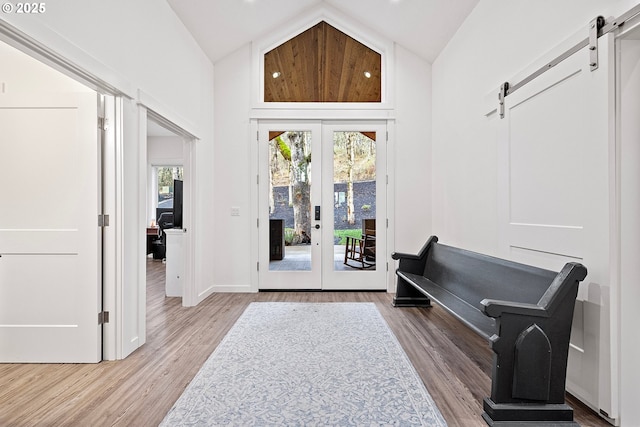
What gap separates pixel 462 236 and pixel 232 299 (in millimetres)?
2774

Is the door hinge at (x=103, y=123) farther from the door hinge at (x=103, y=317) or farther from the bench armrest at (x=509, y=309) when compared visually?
the bench armrest at (x=509, y=309)

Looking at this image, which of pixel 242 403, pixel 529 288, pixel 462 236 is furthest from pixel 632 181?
pixel 242 403

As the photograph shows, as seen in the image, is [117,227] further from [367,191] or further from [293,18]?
[293,18]

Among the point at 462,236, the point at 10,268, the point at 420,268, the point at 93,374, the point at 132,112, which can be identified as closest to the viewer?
the point at 93,374

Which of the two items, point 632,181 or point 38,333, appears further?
point 38,333

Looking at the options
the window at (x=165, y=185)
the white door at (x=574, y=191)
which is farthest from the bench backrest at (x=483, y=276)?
the window at (x=165, y=185)

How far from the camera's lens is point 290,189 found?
15.6 feet

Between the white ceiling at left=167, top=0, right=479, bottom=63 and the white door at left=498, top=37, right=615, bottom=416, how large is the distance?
1736 millimetres

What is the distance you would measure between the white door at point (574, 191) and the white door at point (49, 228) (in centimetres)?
305

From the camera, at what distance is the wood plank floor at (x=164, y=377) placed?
1.86 metres

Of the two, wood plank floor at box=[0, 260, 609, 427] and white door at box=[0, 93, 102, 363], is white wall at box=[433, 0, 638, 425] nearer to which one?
wood plank floor at box=[0, 260, 609, 427]

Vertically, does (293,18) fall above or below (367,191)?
above

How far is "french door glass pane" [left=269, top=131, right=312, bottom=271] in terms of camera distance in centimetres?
474

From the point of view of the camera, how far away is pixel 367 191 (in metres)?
4.74
